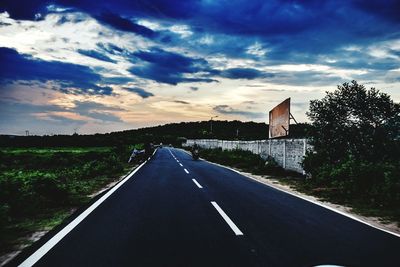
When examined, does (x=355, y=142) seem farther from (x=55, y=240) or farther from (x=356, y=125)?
(x=55, y=240)

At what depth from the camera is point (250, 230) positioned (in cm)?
599

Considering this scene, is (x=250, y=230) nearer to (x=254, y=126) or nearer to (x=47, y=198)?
(x=47, y=198)

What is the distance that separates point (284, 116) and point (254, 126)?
117 m

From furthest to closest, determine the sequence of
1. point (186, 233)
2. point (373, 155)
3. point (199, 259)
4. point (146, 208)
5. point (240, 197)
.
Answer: point (373, 155) < point (240, 197) < point (146, 208) < point (186, 233) < point (199, 259)

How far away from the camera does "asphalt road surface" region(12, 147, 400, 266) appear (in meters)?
4.46

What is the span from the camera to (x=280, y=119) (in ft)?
78.3

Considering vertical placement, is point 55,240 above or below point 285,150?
below

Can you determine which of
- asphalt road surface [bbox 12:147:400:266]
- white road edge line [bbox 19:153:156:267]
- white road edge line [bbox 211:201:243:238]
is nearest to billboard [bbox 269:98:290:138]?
asphalt road surface [bbox 12:147:400:266]

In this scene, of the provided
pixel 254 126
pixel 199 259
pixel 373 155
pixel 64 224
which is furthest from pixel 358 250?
pixel 254 126

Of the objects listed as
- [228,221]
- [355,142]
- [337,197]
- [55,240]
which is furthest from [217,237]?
[355,142]

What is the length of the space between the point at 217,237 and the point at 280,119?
19418 mm

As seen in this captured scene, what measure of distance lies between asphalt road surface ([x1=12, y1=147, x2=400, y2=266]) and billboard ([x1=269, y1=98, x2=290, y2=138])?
1335 centimetres

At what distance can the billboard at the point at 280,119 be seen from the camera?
21719mm

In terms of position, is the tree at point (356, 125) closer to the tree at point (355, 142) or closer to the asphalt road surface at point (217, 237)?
the tree at point (355, 142)
